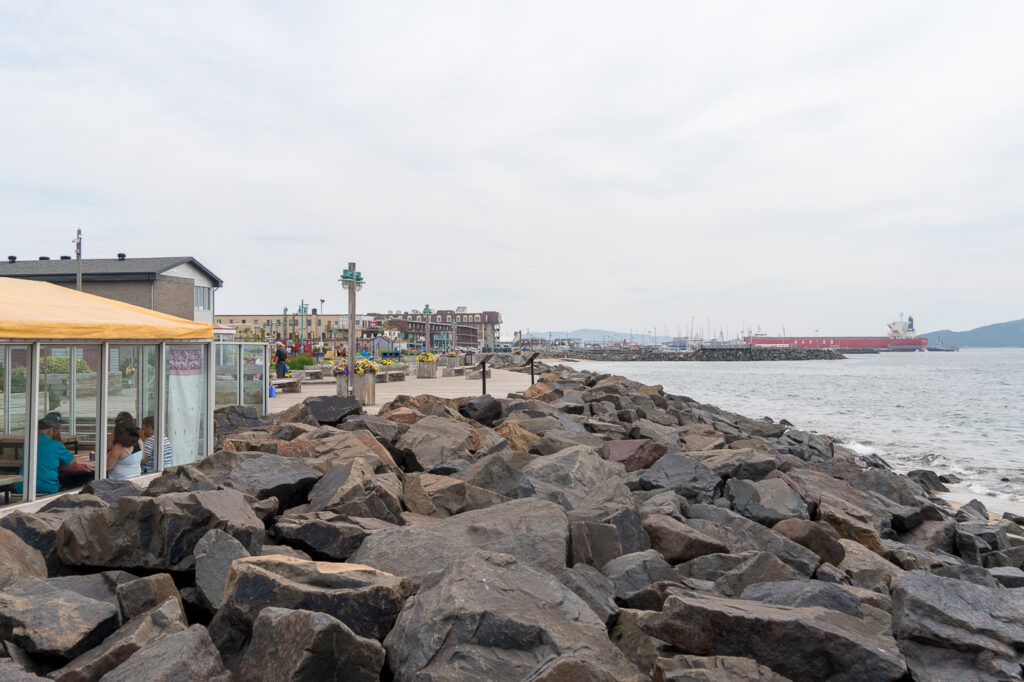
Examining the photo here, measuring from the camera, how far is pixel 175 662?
3.42m

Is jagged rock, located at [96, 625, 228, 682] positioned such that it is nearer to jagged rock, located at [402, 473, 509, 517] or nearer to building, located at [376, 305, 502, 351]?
jagged rock, located at [402, 473, 509, 517]

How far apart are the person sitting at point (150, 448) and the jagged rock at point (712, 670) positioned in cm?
759

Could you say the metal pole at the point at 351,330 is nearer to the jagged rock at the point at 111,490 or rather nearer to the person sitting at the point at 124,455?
the person sitting at the point at 124,455

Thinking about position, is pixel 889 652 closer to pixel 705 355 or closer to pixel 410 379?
pixel 410 379

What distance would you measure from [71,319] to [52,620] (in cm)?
486

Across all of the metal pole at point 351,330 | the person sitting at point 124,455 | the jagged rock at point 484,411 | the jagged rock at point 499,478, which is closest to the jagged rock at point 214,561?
the jagged rock at point 499,478

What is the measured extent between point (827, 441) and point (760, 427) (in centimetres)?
218


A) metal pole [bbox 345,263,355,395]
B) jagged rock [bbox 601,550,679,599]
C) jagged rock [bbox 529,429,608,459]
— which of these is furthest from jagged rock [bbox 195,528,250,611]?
metal pole [bbox 345,263,355,395]

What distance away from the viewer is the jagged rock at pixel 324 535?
16.1 ft

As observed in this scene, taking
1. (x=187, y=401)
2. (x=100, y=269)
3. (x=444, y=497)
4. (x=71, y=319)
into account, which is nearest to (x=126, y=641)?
(x=444, y=497)

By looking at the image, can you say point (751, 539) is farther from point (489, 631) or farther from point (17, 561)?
→ point (17, 561)

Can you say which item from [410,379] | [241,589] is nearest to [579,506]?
[241,589]

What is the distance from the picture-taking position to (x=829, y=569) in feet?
18.3

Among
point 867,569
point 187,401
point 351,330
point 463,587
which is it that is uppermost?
point 351,330
